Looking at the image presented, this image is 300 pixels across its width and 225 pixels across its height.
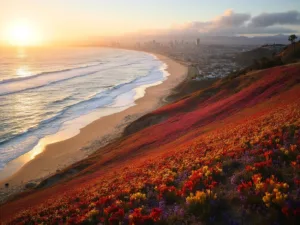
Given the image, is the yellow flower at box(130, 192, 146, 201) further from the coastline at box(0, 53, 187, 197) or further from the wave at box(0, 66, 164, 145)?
the wave at box(0, 66, 164, 145)

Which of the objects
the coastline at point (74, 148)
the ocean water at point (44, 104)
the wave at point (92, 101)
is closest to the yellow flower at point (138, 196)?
the coastline at point (74, 148)

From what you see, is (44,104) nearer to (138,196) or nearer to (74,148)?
(74,148)

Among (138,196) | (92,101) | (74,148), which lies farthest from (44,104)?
(138,196)

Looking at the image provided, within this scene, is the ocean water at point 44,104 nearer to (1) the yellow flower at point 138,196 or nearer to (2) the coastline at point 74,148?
(2) the coastline at point 74,148

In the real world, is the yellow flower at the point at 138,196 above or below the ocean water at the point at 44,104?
above

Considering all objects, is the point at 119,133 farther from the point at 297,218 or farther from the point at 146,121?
the point at 297,218

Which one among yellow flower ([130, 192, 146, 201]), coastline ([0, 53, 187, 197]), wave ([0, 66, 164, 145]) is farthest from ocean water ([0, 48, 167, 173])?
yellow flower ([130, 192, 146, 201])

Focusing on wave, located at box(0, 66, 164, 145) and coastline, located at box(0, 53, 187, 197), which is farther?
wave, located at box(0, 66, 164, 145)

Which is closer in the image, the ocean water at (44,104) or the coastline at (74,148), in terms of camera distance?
the coastline at (74,148)

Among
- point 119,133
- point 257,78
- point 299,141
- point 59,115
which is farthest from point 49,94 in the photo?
point 299,141

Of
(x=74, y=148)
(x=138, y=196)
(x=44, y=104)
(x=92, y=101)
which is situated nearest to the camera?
(x=138, y=196)

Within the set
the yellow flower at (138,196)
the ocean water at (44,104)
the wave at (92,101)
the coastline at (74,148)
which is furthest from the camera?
the wave at (92,101)
